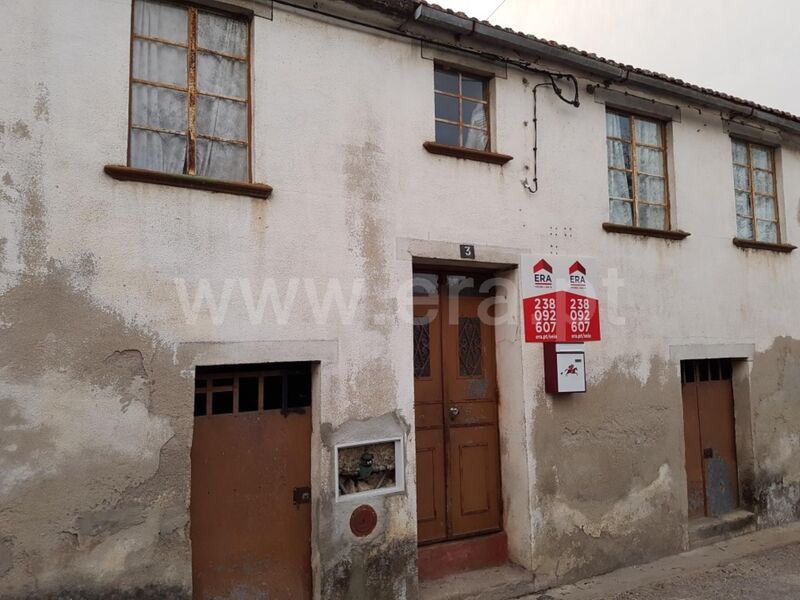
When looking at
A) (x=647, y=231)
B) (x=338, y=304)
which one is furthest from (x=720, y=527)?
(x=338, y=304)

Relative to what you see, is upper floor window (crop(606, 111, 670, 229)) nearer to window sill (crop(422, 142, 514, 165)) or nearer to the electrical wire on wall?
the electrical wire on wall

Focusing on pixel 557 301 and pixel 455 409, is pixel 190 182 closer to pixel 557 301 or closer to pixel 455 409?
pixel 455 409

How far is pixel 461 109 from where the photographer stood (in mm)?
6113

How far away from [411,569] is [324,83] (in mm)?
4222

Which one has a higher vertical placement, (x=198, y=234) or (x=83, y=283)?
(x=198, y=234)

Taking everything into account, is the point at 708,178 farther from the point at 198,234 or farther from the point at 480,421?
the point at 198,234

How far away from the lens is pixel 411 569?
5.23m

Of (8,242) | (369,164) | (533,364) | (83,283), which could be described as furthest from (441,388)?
(8,242)

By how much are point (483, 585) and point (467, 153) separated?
13.1 ft

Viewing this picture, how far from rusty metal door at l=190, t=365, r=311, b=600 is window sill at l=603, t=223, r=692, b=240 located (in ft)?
12.3

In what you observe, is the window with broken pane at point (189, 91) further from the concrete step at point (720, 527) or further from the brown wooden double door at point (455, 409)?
the concrete step at point (720, 527)

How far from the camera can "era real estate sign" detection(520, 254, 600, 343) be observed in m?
5.97

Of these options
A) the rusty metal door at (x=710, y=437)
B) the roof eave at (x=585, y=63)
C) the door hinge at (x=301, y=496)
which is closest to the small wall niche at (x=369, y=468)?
the door hinge at (x=301, y=496)

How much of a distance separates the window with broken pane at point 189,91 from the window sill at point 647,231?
13.1ft
